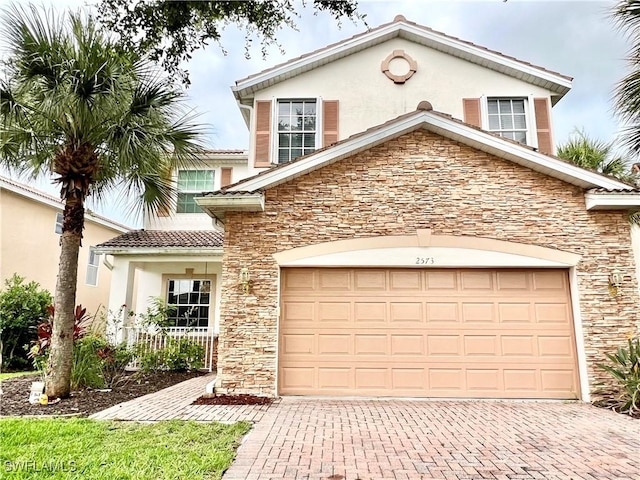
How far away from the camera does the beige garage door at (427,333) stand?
9.44 m

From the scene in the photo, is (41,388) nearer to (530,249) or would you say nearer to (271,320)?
(271,320)

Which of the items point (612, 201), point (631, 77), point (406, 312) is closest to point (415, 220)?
point (406, 312)

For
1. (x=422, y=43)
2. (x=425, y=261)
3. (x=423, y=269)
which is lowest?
(x=423, y=269)

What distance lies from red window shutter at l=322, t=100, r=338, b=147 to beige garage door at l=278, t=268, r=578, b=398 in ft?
15.6

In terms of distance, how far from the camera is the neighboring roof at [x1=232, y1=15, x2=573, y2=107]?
1298 centimetres

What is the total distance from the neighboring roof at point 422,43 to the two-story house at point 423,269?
4588mm

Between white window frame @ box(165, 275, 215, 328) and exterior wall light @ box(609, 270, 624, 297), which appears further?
white window frame @ box(165, 275, 215, 328)

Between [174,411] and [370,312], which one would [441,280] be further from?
[174,411]

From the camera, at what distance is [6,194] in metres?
17.0

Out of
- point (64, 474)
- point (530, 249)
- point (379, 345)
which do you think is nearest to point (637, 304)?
point (530, 249)

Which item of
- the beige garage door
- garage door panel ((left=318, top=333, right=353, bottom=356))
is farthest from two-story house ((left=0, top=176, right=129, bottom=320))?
garage door panel ((left=318, top=333, right=353, bottom=356))

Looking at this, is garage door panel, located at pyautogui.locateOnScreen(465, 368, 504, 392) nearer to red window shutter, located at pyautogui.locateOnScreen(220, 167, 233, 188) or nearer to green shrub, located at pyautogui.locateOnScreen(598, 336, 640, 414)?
green shrub, located at pyautogui.locateOnScreen(598, 336, 640, 414)

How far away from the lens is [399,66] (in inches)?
535

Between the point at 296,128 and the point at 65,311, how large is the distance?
784 cm
